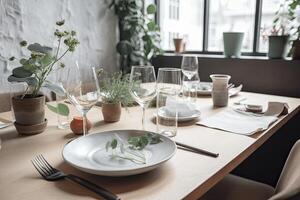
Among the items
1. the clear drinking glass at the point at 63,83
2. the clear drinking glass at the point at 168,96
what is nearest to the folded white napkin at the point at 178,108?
the clear drinking glass at the point at 168,96

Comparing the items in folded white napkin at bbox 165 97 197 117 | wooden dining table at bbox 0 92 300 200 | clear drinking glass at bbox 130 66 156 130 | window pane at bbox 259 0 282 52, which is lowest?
wooden dining table at bbox 0 92 300 200

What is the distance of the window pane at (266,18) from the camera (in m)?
2.17

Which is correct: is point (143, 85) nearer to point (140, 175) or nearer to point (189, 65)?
point (140, 175)

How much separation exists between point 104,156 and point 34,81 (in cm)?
38

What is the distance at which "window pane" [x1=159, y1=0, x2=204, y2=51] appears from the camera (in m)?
2.62

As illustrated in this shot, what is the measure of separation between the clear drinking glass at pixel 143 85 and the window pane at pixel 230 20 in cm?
159

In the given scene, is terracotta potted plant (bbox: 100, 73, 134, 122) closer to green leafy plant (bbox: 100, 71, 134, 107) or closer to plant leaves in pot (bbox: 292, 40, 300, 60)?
green leafy plant (bbox: 100, 71, 134, 107)

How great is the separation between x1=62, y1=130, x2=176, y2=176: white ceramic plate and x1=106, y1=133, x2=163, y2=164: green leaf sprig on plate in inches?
0.5

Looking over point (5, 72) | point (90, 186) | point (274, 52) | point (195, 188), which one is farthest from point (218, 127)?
point (5, 72)

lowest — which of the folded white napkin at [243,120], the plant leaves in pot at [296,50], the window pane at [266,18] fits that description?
the folded white napkin at [243,120]

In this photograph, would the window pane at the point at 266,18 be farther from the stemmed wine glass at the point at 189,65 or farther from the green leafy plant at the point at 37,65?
the green leafy plant at the point at 37,65

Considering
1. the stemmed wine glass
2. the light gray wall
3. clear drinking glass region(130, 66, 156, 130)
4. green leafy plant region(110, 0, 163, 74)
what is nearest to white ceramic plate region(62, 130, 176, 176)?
clear drinking glass region(130, 66, 156, 130)

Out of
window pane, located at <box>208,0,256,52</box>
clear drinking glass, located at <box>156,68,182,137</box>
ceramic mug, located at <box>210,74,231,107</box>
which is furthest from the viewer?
window pane, located at <box>208,0,256,52</box>

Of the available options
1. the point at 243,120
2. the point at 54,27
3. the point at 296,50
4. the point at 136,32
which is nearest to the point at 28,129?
the point at 243,120
